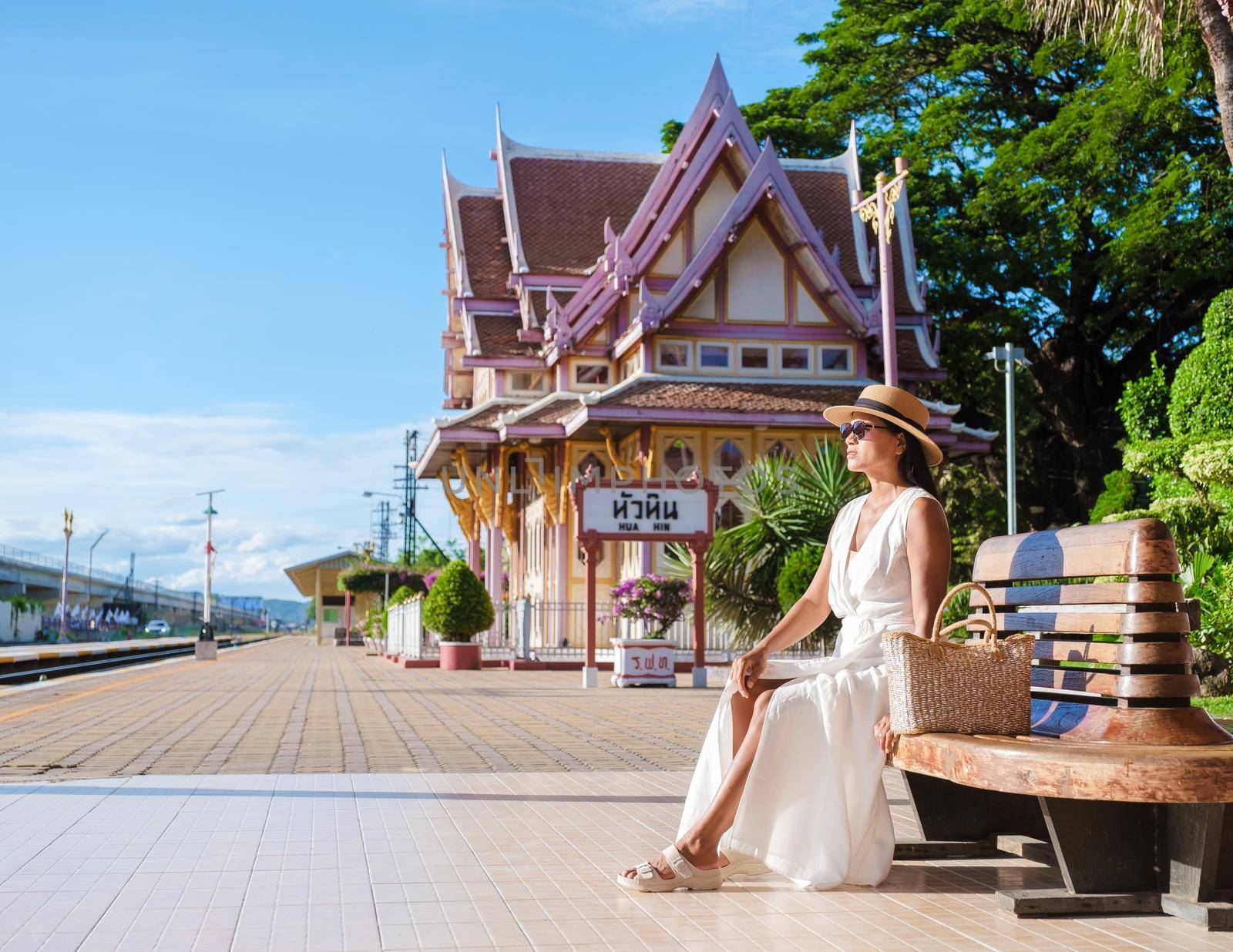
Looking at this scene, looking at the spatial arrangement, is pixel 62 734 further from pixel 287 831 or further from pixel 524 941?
pixel 524 941

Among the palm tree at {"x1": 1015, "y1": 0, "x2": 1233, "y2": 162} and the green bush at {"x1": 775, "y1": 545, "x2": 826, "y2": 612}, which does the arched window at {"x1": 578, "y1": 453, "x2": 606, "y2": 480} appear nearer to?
the green bush at {"x1": 775, "y1": 545, "x2": 826, "y2": 612}

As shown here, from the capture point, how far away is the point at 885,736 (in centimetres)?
529

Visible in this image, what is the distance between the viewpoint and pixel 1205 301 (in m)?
37.1

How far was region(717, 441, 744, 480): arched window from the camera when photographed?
29.7 meters

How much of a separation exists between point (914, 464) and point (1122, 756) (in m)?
1.86

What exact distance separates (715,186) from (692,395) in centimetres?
565

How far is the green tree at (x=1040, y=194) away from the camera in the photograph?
33.9m

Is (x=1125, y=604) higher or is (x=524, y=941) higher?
(x=1125, y=604)

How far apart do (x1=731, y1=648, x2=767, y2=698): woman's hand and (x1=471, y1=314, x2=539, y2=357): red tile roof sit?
2970 cm

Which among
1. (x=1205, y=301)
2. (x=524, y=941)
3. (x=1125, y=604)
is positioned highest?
(x=1205, y=301)

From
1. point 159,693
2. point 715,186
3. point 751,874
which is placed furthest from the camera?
point 715,186

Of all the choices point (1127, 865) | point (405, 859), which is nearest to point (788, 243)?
point (405, 859)

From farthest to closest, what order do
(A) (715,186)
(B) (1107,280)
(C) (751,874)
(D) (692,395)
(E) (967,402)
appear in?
1. (E) (967,402)
2. (B) (1107,280)
3. (A) (715,186)
4. (D) (692,395)
5. (C) (751,874)

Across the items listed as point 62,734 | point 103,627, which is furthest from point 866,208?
point 103,627
